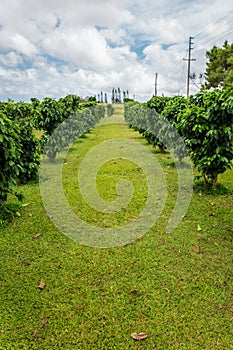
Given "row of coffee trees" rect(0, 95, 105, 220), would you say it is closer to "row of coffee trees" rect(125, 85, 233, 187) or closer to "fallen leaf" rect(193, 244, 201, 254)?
"fallen leaf" rect(193, 244, 201, 254)

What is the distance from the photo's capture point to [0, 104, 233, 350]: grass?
2.17 metres

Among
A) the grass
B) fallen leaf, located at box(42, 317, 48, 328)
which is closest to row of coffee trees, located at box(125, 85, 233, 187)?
the grass

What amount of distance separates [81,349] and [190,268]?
150cm

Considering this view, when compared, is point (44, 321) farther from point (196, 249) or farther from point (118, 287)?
point (196, 249)

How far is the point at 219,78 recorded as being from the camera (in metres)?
31.1

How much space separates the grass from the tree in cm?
3008

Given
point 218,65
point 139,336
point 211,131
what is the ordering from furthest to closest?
point 218,65 → point 211,131 → point 139,336

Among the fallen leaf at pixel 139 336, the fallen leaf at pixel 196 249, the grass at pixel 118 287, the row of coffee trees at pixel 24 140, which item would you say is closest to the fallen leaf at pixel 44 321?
the grass at pixel 118 287

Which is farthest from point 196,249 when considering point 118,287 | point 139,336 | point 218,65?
point 218,65

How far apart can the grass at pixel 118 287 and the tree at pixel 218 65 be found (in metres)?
30.1

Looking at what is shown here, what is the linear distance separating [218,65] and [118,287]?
1366 inches

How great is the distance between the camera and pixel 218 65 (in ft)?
104

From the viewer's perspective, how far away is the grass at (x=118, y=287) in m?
2.17

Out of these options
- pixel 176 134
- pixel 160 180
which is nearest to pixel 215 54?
pixel 176 134
